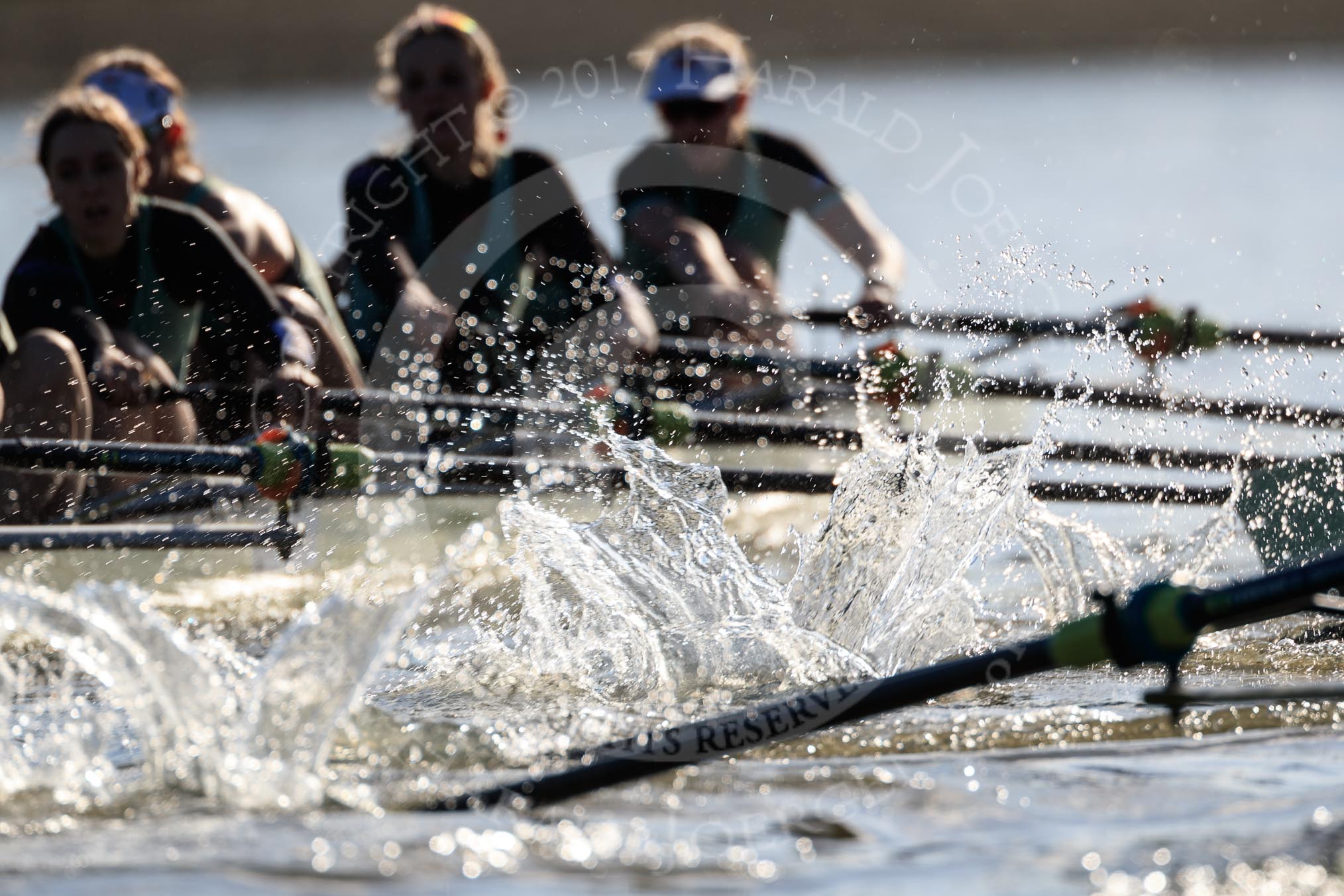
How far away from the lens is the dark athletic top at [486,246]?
495cm

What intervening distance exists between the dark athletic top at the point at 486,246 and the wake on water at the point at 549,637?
3.09 feet

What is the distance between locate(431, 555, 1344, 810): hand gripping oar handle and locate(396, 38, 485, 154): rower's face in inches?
115

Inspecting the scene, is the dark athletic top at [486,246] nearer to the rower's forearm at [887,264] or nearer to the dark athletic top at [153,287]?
the dark athletic top at [153,287]

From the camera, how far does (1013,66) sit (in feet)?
69.4

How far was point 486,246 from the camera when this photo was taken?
5000mm

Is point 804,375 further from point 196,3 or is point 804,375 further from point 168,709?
point 196,3

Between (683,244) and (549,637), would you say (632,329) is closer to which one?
(683,244)

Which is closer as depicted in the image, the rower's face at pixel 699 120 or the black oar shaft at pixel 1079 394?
the black oar shaft at pixel 1079 394

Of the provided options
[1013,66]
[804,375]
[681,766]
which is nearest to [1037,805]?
[681,766]

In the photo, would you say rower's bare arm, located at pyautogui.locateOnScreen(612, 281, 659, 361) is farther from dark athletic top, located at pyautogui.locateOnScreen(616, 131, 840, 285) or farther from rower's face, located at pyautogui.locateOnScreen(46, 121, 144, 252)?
rower's face, located at pyautogui.locateOnScreen(46, 121, 144, 252)

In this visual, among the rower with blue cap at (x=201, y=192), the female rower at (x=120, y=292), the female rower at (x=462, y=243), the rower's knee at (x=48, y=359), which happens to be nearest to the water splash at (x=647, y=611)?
the female rower at (x=120, y=292)

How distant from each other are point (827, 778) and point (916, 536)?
1048 millimetres

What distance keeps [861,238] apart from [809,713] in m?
3.58

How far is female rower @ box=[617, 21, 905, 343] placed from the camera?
5.36m
